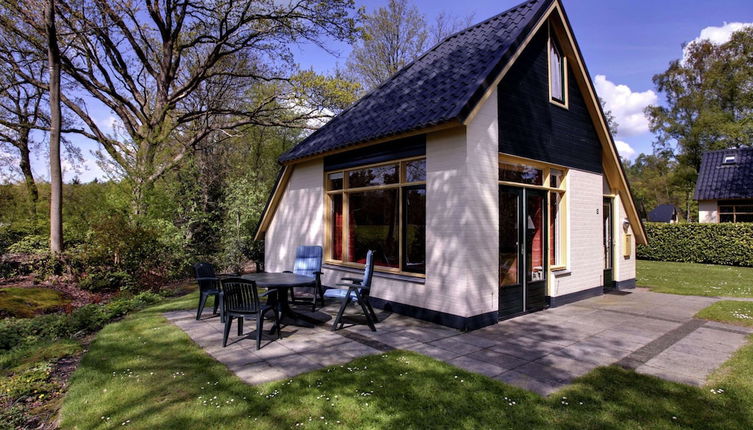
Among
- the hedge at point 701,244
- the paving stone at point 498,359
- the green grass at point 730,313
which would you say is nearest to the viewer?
the paving stone at point 498,359

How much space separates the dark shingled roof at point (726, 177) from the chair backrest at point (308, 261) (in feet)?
78.0

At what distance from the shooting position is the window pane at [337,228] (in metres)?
9.15

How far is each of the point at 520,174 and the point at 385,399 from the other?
17.3 feet

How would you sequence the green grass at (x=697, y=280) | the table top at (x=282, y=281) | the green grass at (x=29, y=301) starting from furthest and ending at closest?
the green grass at (x=697, y=280) < the green grass at (x=29, y=301) < the table top at (x=282, y=281)

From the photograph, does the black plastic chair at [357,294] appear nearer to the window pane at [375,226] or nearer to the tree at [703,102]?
the window pane at [375,226]

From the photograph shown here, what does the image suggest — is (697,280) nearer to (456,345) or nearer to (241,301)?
(456,345)

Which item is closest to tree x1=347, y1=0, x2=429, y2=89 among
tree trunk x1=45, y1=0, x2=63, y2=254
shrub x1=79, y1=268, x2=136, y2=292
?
tree trunk x1=45, y1=0, x2=63, y2=254

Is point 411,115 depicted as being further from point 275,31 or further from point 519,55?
point 275,31

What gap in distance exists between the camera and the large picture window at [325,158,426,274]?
286 inches

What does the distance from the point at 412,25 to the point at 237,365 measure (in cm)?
2303

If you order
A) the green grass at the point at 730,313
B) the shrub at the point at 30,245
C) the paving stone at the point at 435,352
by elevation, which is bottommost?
the green grass at the point at 730,313

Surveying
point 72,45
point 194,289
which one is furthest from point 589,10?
point 72,45

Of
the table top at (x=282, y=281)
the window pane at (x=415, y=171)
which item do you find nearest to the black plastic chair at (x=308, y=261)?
the table top at (x=282, y=281)

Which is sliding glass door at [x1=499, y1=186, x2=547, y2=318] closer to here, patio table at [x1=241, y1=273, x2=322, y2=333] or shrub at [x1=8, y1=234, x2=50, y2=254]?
patio table at [x1=241, y1=273, x2=322, y2=333]
